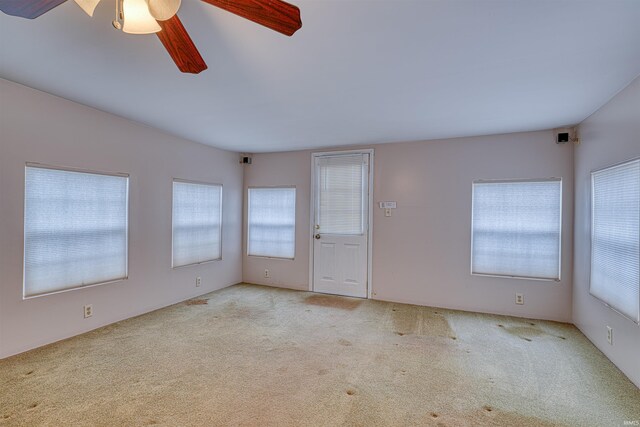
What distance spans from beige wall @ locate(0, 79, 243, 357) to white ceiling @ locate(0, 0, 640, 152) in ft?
0.83

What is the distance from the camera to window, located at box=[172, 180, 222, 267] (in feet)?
14.2

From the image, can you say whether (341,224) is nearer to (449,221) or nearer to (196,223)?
(449,221)

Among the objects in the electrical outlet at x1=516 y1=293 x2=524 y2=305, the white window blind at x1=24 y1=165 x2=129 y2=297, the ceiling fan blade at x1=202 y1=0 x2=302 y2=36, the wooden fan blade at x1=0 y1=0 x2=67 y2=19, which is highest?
the wooden fan blade at x1=0 y1=0 x2=67 y2=19

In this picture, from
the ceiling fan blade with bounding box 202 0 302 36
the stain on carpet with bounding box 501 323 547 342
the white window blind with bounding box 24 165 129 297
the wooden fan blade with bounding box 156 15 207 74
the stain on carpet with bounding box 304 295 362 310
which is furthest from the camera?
the stain on carpet with bounding box 304 295 362 310

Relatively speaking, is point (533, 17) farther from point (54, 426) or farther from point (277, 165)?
point (277, 165)

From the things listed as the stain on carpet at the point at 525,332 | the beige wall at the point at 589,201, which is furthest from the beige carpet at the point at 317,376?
the beige wall at the point at 589,201

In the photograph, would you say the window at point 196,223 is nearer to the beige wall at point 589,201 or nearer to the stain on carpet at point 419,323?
the stain on carpet at point 419,323

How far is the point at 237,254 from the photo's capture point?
18.0ft

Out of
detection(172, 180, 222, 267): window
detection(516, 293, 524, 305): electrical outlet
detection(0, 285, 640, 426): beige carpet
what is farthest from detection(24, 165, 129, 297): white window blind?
detection(516, 293, 524, 305): electrical outlet

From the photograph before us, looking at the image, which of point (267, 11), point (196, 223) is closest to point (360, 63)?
point (267, 11)

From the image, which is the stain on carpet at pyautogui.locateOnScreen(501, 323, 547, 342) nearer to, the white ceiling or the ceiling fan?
the white ceiling

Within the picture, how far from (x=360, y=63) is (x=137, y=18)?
1389mm

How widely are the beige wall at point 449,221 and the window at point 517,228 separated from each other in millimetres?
89

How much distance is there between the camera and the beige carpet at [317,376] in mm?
1988
